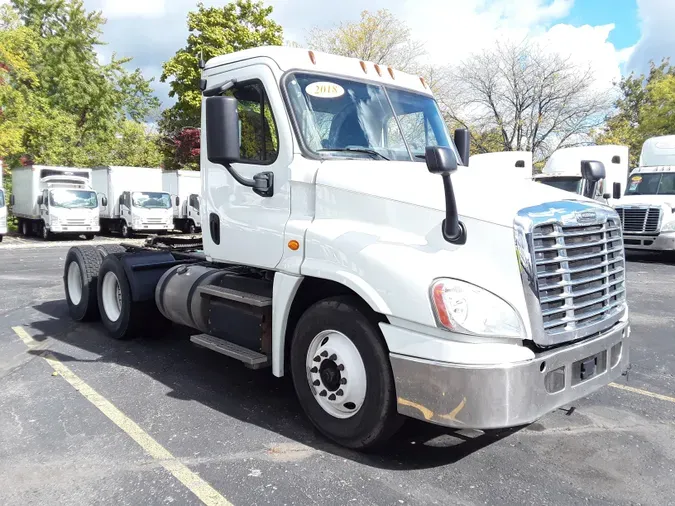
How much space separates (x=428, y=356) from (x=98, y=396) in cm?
302

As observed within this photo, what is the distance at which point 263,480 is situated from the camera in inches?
129

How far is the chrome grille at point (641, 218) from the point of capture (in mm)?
14788

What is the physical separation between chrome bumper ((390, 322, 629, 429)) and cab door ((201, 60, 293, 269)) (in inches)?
59.2

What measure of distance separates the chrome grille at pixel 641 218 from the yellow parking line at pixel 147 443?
1401 centimetres

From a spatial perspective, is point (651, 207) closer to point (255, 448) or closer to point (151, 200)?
point (255, 448)

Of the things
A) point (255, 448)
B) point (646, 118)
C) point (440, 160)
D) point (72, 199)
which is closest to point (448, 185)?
point (440, 160)

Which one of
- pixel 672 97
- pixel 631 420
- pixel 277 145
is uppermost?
pixel 672 97

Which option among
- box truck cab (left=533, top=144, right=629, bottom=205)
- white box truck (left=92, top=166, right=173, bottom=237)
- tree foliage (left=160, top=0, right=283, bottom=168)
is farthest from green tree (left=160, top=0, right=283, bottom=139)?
box truck cab (left=533, top=144, right=629, bottom=205)

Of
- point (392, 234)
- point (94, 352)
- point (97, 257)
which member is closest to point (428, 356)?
point (392, 234)

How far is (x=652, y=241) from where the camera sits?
1480cm

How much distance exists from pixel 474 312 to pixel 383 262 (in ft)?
1.98

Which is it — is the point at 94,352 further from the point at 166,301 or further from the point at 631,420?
the point at 631,420

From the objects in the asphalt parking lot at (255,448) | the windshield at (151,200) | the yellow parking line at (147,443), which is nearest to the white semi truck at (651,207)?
the asphalt parking lot at (255,448)

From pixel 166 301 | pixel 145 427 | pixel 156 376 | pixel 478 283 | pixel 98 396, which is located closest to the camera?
pixel 478 283
